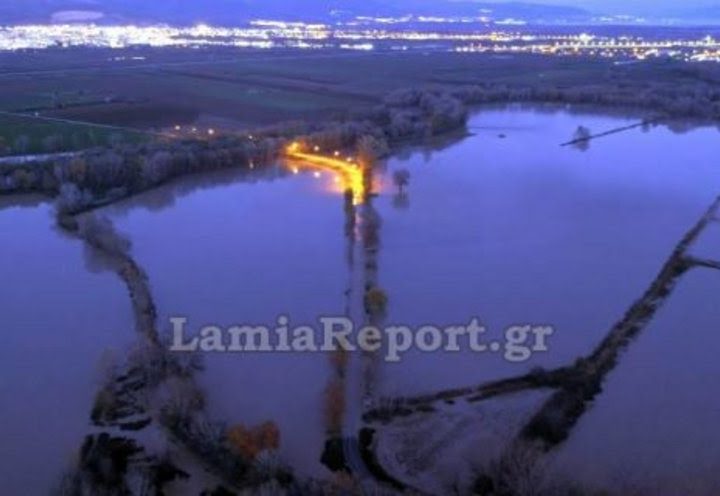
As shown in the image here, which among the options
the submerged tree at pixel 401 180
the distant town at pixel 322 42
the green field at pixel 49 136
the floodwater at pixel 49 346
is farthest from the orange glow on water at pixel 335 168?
the distant town at pixel 322 42

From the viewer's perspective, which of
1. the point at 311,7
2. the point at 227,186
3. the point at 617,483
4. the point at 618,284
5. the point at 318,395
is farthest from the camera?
the point at 311,7

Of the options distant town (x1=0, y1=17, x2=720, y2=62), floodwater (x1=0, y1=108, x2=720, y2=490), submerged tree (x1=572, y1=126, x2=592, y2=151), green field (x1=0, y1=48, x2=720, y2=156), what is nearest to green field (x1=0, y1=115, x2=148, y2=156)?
green field (x1=0, y1=48, x2=720, y2=156)

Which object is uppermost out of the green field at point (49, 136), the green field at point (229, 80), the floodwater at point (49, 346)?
the green field at point (229, 80)

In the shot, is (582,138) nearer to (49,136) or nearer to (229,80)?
(49,136)

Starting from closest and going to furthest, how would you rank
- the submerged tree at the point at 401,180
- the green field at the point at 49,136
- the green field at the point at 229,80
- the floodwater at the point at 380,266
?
the floodwater at the point at 380,266
the submerged tree at the point at 401,180
the green field at the point at 49,136
the green field at the point at 229,80

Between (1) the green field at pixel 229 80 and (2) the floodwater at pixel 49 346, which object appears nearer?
(2) the floodwater at pixel 49 346

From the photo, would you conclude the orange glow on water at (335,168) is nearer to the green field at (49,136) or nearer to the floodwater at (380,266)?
the floodwater at (380,266)

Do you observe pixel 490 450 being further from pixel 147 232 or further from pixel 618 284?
pixel 147 232

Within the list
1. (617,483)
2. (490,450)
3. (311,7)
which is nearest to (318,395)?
(490,450)

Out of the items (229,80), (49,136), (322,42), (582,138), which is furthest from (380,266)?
(322,42)
